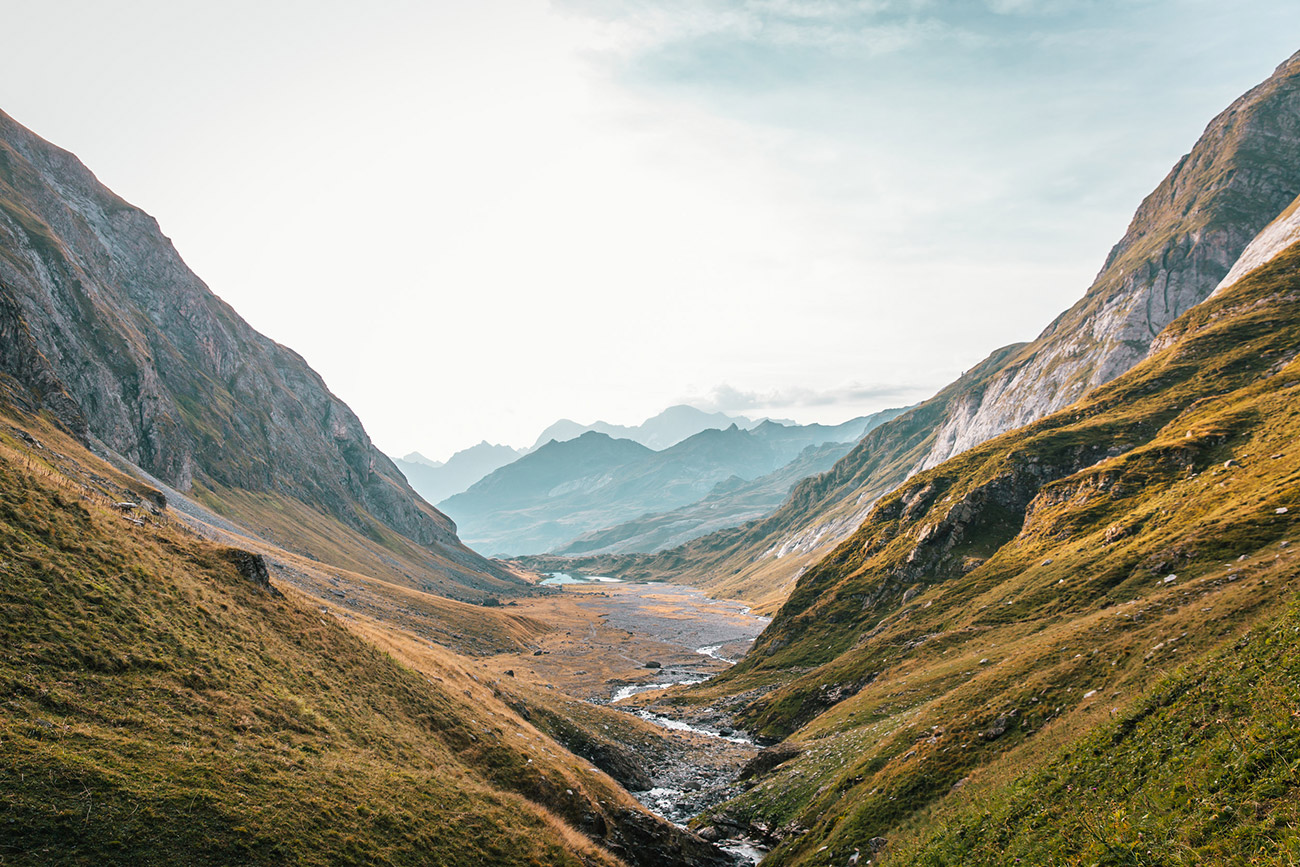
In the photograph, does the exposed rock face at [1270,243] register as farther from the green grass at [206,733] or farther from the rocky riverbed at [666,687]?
the green grass at [206,733]

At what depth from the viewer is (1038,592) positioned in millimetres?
61688

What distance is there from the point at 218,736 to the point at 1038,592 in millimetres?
71974

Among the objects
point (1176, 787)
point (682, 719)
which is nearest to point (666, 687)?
point (682, 719)

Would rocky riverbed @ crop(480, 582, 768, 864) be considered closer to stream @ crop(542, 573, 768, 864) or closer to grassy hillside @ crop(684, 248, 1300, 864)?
stream @ crop(542, 573, 768, 864)

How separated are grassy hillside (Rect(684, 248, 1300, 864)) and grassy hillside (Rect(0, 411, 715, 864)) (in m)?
17.1

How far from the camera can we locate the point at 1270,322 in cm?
10044

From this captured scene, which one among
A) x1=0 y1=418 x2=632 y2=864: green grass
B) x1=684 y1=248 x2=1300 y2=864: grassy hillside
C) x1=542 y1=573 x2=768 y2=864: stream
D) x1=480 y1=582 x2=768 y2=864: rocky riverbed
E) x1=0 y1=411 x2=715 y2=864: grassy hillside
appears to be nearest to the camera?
x1=0 y1=418 x2=632 y2=864: green grass

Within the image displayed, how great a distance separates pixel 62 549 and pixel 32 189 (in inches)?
10429

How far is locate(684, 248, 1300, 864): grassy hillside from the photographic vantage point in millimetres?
32469

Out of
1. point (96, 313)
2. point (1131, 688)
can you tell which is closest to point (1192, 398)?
point (1131, 688)

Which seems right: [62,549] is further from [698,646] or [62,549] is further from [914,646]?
[698,646]

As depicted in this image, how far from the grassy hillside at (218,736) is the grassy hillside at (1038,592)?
55.9 feet

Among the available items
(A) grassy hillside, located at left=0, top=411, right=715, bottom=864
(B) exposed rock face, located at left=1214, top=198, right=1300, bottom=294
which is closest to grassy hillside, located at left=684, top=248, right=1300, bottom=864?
(A) grassy hillside, located at left=0, top=411, right=715, bottom=864

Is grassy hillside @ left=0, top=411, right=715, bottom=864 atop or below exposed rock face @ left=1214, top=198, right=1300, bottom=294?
below
